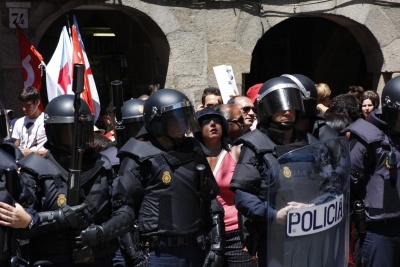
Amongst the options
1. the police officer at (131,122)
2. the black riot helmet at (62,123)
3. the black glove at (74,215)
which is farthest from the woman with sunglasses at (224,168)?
the black glove at (74,215)

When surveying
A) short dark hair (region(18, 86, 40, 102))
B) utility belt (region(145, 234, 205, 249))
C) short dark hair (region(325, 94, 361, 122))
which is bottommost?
utility belt (region(145, 234, 205, 249))

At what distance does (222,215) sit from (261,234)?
45 cm

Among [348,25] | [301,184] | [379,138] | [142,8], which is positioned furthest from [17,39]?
[301,184]

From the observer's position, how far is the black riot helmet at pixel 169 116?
5.25 meters

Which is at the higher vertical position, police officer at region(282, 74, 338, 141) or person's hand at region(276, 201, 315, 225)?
police officer at region(282, 74, 338, 141)

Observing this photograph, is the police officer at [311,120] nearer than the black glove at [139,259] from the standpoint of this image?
No

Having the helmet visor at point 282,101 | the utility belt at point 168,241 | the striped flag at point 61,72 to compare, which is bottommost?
the utility belt at point 168,241

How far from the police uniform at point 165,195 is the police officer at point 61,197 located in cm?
24

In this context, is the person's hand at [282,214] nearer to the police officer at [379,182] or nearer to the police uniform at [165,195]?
the police uniform at [165,195]

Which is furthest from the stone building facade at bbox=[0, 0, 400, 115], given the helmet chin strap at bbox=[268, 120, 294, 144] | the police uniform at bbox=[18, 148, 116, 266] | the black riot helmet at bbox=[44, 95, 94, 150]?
the helmet chin strap at bbox=[268, 120, 294, 144]

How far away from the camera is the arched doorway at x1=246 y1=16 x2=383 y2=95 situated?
13094 mm

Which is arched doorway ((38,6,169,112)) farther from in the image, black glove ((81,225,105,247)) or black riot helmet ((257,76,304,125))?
black glove ((81,225,105,247))

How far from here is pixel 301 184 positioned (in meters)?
4.08

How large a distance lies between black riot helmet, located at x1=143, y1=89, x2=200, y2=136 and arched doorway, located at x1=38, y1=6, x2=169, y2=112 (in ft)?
14.9
